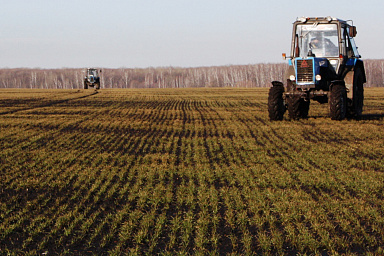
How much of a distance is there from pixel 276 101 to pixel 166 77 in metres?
121

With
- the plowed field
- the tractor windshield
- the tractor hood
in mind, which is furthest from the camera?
the tractor windshield

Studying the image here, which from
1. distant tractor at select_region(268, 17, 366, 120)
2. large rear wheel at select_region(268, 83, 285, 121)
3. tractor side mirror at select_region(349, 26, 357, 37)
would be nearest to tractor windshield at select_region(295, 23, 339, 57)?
distant tractor at select_region(268, 17, 366, 120)

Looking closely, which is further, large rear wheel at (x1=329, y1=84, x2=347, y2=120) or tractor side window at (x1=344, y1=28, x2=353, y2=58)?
tractor side window at (x1=344, y1=28, x2=353, y2=58)

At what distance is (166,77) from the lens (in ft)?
443

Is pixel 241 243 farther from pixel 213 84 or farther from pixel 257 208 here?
pixel 213 84

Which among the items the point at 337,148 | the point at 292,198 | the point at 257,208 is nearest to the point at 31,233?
the point at 257,208

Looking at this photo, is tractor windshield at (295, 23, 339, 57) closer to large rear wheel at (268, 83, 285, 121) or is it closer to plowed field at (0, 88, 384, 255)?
large rear wheel at (268, 83, 285, 121)

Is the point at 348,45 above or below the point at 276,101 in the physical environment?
above

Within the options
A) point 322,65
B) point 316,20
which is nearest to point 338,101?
point 322,65

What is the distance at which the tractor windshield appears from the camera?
14.9 metres

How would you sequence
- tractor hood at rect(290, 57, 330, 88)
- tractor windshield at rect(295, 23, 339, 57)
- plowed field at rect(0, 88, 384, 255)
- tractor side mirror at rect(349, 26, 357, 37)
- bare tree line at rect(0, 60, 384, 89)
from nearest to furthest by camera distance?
plowed field at rect(0, 88, 384, 255)
tractor side mirror at rect(349, 26, 357, 37)
tractor hood at rect(290, 57, 330, 88)
tractor windshield at rect(295, 23, 339, 57)
bare tree line at rect(0, 60, 384, 89)

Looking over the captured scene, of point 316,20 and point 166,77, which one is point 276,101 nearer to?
point 316,20

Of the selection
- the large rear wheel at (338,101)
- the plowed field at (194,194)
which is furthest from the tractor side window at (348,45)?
the plowed field at (194,194)

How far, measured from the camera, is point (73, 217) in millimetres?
5965
